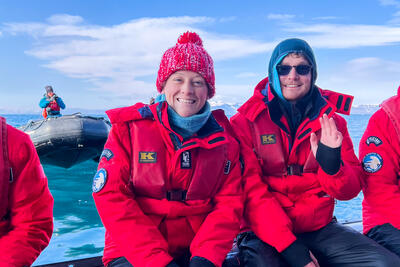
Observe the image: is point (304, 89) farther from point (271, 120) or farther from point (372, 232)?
point (372, 232)

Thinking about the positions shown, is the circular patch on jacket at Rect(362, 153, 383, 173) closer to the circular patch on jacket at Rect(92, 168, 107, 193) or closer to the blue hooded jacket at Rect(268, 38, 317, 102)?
the blue hooded jacket at Rect(268, 38, 317, 102)

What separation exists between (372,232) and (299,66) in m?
1.13

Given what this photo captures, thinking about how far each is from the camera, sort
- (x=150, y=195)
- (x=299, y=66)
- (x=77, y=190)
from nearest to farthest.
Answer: (x=150, y=195), (x=299, y=66), (x=77, y=190)

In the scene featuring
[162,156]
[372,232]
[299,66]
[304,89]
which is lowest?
[372,232]

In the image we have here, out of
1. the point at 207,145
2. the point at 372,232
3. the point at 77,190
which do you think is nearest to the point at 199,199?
the point at 207,145

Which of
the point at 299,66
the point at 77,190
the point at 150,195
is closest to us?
the point at 150,195

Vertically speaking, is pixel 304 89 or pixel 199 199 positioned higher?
pixel 304 89

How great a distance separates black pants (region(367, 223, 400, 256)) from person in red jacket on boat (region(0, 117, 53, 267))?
6.15 ft

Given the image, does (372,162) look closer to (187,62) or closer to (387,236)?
(387,236)

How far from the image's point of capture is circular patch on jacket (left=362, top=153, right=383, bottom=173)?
2143mm

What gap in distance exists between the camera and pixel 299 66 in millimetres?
2119

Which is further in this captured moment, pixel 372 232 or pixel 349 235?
pixel 372 232

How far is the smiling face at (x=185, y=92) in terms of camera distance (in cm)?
183

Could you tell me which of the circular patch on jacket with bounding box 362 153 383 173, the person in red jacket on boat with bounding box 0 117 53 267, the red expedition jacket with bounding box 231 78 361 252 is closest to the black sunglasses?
the red expedition jacket with bounding box 231 78 361 252
